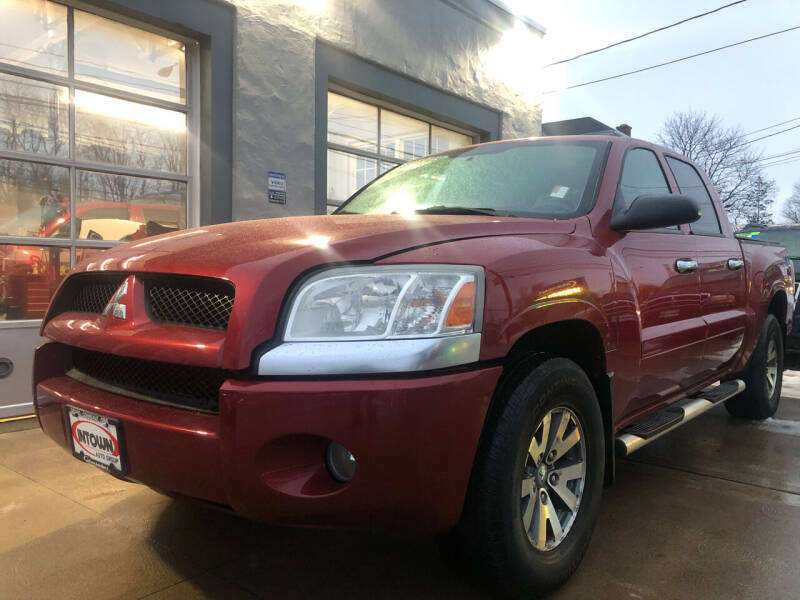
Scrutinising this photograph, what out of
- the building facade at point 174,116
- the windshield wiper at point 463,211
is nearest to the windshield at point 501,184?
the windshield wiper at point 463,211

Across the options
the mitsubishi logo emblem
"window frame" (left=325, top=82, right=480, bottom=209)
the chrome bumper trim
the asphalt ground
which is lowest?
the asphalt ground

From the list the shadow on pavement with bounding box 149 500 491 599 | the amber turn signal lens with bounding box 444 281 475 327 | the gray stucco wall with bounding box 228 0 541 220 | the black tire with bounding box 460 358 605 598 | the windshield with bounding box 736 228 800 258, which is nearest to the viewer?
the amber turn signal lens with bounding box 444 281 475 327

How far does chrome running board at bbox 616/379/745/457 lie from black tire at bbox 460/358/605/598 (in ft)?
1.56

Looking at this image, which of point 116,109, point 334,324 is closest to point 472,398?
point 334,324

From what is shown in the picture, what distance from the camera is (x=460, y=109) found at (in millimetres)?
8594

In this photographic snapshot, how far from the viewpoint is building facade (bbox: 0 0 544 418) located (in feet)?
15.7

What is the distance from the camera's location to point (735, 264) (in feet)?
12.8

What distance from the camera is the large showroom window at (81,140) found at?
4762mm

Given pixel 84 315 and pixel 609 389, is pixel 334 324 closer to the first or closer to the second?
pixel 84 315

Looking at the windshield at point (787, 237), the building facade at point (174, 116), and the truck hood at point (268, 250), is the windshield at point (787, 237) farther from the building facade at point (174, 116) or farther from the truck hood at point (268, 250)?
the truck hood at point (268, 250)

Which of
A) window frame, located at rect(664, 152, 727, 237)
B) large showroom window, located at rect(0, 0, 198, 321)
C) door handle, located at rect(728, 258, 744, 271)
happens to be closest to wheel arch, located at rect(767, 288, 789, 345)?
door handle, located at rect(728, 258, 744, 271)

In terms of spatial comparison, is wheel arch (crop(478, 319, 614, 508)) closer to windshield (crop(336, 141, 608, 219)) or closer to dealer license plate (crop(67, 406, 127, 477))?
windshield (crop(336, 141, 608, 219))

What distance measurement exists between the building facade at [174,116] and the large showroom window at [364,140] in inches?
0.8

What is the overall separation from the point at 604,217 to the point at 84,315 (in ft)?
6.82
